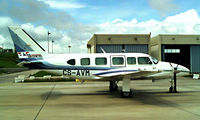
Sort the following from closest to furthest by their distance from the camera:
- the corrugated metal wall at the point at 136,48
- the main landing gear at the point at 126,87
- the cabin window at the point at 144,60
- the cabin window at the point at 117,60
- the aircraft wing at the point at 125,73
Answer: the aircraft wing at the point at 125,73 → the main landing gear at the point at 126,87 → the cabin window at the point at 117,60 → the cabin window at the point at 144,60 → the corrugated metal wall at the point at 136,48

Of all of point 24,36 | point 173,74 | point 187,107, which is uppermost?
point 24,36

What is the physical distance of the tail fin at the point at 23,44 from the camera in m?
13.1

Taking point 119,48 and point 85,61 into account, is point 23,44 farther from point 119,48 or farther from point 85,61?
point 119,48

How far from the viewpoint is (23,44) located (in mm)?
13148

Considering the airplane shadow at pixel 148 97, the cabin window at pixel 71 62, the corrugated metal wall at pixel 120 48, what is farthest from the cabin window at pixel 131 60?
the corrugated metal wall at pixel 120 48

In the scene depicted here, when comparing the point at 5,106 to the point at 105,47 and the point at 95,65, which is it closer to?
the point at 95,65

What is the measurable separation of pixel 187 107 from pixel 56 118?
6218 millimetres

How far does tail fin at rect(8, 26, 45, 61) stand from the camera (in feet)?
→ 42.8

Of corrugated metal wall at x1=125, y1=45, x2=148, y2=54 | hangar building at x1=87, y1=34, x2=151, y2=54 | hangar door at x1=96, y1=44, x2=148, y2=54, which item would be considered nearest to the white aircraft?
hangar building at x1=87, y1=34, x2=151, y2=54

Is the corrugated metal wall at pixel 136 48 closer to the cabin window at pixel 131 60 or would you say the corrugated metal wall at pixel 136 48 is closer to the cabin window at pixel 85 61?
the cabin window at pixel 131 60

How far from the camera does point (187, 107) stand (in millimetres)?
9961

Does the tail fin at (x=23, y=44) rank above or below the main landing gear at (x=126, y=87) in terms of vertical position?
above

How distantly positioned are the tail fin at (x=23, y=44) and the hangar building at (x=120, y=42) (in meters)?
24.7

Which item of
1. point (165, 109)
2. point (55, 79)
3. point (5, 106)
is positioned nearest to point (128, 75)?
point (165, 109)
